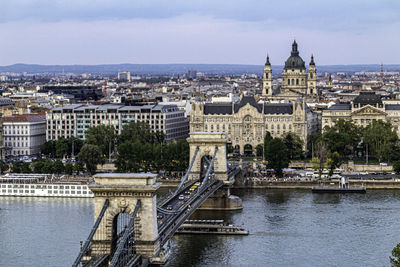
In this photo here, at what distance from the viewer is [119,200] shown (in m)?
23.2

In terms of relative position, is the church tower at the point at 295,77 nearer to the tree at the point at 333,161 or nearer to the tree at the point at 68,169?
the tree at the point at 333,161

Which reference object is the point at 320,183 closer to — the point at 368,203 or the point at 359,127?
the point at 368,203

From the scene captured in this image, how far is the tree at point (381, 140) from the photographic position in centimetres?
5272

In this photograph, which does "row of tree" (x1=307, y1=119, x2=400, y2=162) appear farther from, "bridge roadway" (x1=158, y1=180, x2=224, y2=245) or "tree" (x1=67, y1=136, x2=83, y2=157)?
"bridge roadway" (x1=158, y1=180, x2=224, y2=245)

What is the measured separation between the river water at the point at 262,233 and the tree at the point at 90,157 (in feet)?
24.4

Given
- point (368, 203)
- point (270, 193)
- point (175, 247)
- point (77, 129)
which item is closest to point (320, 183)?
point (270, 193)

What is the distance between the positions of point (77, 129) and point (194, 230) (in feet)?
101

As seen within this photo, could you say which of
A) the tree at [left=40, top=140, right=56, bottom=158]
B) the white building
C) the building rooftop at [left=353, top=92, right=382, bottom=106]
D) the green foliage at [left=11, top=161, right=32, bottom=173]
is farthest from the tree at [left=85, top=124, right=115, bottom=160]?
the building rooftop at [left=353, top=92, right=382, bottom=106]

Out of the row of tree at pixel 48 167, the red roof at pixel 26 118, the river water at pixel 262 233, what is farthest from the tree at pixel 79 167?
the red roof at pixel 26 118

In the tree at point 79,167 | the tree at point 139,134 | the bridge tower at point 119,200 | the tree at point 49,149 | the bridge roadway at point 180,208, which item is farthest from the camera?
the tree at point 49,149

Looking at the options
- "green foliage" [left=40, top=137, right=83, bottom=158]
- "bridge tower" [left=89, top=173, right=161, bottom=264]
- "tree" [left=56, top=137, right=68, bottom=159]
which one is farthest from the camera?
"green foliage" [left=40, top=137, right=83, bottom=158]

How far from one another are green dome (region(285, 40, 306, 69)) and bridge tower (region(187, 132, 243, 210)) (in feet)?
143

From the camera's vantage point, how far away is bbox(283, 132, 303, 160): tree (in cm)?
5512

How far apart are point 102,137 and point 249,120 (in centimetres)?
1007
